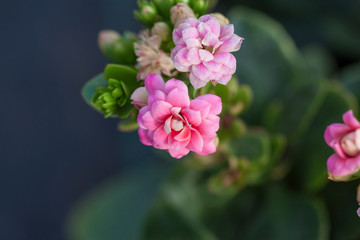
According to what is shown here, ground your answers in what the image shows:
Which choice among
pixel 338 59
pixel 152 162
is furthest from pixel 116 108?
pixel 338 59

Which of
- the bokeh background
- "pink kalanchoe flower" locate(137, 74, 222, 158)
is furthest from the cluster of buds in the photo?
the bokeh background

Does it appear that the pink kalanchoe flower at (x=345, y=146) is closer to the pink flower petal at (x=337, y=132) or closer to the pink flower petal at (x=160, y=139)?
the pink flower petal at (x=337, y=132)

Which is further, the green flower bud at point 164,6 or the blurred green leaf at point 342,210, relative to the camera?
the blurred green leaf at point 342,210

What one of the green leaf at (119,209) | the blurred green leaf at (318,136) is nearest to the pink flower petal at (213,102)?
the blurred green leaf at (318,136)

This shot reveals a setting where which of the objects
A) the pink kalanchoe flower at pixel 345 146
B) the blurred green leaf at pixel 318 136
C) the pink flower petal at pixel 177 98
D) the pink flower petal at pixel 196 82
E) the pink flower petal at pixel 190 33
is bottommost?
the blurred green leaf at pixel 318 136

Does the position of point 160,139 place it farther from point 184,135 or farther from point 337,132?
point 337,132

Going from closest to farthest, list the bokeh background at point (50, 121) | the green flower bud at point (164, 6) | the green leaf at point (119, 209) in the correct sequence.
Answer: the green flower bud at point (164, 6), the green leaf at point (119, 209), the bokeh background at point (50, 121)
